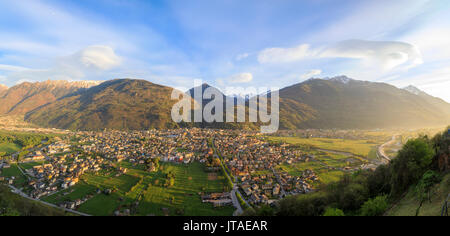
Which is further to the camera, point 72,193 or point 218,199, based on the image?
point 72,193

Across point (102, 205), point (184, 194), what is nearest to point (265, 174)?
point (184, 194)

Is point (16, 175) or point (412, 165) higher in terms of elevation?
point (412, 165)

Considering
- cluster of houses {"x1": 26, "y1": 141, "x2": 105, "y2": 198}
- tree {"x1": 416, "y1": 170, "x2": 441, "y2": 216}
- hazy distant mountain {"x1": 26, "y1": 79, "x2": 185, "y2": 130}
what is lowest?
cluster of houses {"x1": 26, "y1": 141, "x2": 105, "y2": 198}

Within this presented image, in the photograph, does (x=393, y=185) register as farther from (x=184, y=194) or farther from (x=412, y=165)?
(x=184, y=194)

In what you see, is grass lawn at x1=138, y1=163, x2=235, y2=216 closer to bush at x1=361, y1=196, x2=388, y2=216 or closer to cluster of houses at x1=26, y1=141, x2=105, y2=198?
bush at x1=361, y1=196, x2=388, y2=216

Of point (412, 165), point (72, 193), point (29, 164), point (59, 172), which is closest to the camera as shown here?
point (412, 165)

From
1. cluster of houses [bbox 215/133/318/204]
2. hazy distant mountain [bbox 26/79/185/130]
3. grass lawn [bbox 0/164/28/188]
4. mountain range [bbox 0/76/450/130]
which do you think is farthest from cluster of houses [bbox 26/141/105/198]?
mountain range [bbox 0/76/450/130]
